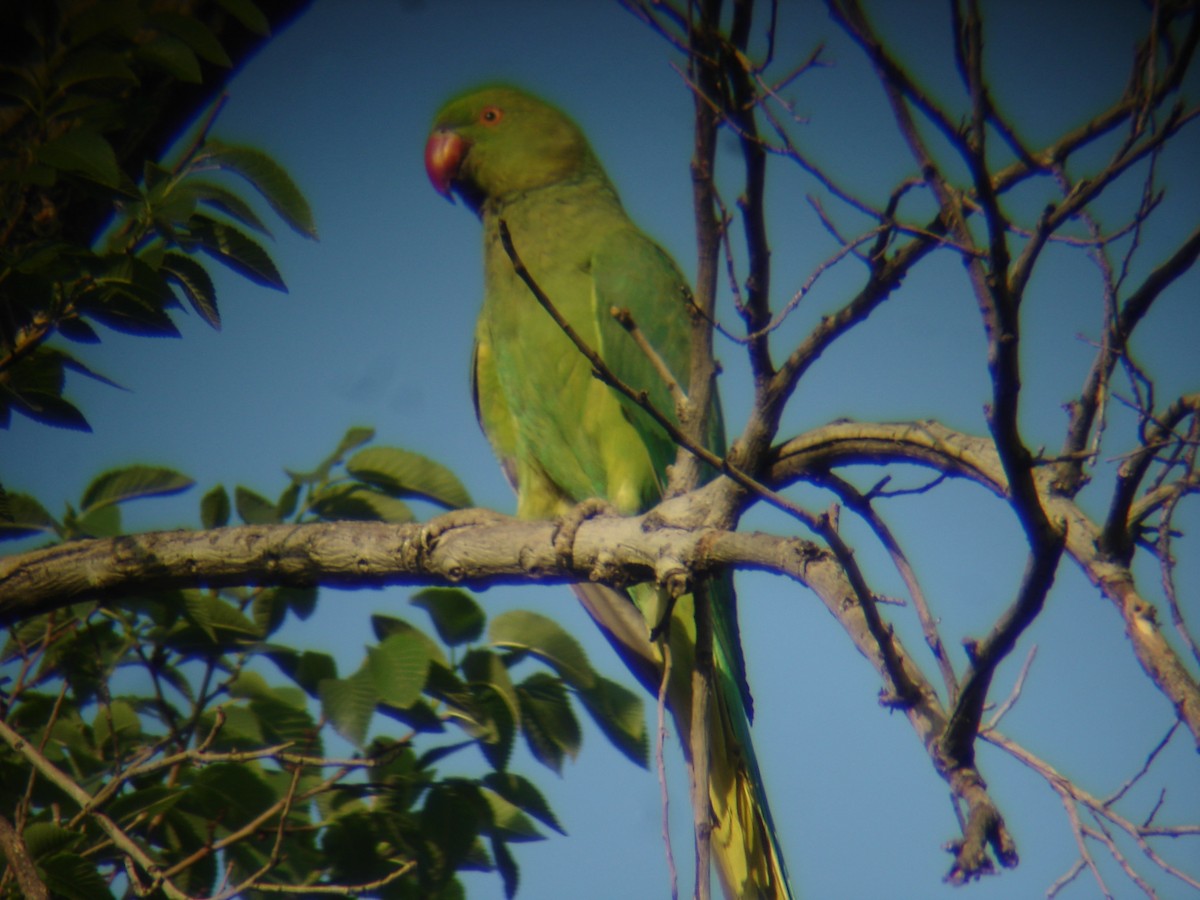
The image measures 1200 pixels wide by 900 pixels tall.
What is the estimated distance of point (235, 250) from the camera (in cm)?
226

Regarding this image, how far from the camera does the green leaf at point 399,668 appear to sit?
6.70 ft

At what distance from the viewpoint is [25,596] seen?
2.30m

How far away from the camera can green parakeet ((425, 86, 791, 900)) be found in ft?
9.83

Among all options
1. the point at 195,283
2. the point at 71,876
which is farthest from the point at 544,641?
the point at 195,283

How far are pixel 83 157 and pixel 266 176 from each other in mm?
387

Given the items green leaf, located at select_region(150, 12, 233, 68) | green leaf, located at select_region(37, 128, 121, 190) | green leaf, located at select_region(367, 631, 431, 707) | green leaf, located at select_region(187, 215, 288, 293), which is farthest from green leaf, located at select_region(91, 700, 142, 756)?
green leaf, located at select_region(150, 12, 233, 68)

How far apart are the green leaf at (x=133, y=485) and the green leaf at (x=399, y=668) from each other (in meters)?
0.82

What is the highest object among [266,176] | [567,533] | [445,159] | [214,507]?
[445,159]

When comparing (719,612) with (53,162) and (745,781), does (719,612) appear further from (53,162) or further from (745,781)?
(53,162)

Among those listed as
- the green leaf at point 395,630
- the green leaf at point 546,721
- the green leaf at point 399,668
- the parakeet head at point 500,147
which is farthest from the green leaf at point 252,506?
the parakeet head at point 500,147

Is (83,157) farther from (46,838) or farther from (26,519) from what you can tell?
(46,838)

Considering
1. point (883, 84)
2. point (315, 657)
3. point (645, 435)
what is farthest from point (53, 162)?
point (645, 435)

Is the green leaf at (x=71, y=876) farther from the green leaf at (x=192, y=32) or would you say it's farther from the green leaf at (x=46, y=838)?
the green leaf at (x=192, y=32)

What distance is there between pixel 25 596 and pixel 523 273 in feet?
4.87
